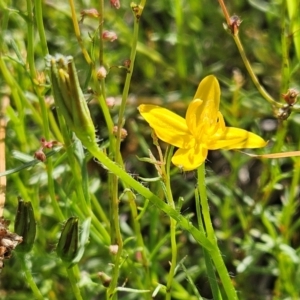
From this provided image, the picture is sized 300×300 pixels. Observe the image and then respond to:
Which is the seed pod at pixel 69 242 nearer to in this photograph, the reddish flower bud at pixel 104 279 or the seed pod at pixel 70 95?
the reddish flower bud at pixel 104 279

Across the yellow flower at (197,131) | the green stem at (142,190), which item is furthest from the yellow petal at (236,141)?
the green stem at (142,190)

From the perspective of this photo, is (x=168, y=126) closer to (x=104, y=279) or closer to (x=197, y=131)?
(x=197, y=131)

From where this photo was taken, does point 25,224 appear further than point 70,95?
Yes

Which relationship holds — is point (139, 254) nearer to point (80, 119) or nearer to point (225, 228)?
point (225, 228)

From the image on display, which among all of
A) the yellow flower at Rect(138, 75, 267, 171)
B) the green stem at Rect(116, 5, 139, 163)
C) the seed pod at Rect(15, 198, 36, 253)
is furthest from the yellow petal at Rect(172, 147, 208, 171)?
the seed pod at Rect(15, 198, 36, 253)

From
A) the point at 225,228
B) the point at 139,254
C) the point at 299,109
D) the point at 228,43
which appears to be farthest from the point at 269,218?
the point at 228,43

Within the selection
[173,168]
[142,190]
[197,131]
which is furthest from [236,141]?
[173,168]
